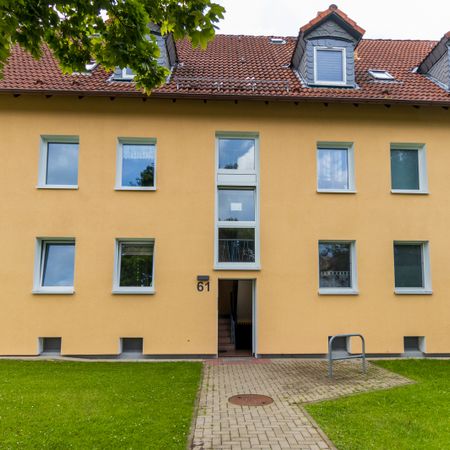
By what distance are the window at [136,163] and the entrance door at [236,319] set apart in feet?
17.1

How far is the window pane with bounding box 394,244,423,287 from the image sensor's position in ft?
37.3

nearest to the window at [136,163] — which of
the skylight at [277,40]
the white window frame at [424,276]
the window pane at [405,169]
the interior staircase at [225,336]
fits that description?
the interior staircase at [225,336]

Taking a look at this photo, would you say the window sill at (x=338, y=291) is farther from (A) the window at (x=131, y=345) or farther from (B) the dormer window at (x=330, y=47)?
(B) the dormer window at (x=330, y=47)

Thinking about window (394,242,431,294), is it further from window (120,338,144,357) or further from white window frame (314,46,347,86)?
window (120,338,144,357)

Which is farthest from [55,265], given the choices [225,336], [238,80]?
[238,80]

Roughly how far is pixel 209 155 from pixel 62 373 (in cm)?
A: 656

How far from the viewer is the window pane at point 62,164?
11344 mm

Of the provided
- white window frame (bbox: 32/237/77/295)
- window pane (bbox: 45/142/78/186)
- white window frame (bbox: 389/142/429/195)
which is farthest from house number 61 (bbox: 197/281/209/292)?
white window frame (bbox: 389/142/429/195)

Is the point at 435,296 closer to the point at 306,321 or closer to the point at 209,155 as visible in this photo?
the point at 306,321

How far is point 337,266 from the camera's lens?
37.3ft

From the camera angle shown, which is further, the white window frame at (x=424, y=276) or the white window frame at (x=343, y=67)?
the white window frame at (x=343, y=67)

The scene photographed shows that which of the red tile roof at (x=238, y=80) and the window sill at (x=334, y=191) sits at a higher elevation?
the red tile roof at (x=238, y=80)

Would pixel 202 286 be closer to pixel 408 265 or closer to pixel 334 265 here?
pixel 334 265

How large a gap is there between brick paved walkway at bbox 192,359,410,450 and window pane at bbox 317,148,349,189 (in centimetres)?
487
